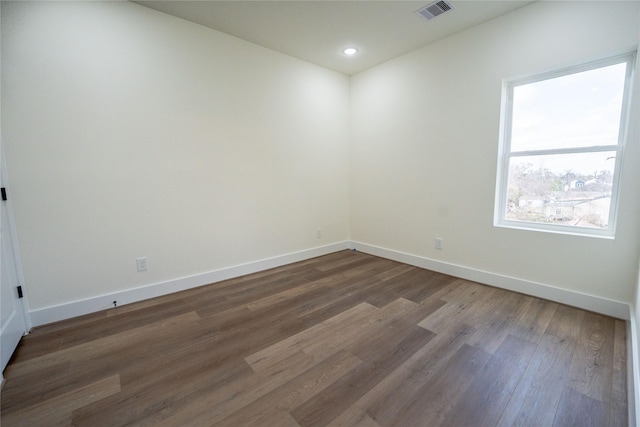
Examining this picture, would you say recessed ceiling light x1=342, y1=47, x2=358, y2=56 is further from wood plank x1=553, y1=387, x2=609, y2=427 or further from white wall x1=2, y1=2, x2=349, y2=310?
wood plank x1=553, y1=387, x2=609, y2=427

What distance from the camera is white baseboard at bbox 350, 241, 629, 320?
224 cm

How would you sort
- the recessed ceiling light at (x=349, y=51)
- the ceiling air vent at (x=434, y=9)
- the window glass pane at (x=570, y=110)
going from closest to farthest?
the window glass pane at (x=570, y=110)
the ceiling air vent at (x=434, y=9)
the recessed ceiling light at (x=349, y=51)

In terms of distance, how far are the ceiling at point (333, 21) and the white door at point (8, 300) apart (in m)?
2.14

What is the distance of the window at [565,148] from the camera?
224 centimetres

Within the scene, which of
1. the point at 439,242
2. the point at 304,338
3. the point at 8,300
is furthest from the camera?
the point at 439,242

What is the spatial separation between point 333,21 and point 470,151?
199 cm

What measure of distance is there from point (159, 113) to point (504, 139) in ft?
11.5

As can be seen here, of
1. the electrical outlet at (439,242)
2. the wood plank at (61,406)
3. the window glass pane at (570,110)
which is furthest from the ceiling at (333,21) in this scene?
the wood plank at (61,406)

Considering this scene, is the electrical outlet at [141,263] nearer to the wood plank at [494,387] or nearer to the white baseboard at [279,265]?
the white baseboard at [279,265]

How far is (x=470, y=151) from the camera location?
117 inches

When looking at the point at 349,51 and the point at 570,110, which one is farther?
the point at 349,51

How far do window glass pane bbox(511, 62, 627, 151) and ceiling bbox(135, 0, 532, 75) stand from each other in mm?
818

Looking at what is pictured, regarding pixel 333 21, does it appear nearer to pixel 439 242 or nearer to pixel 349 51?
pixel 349 51

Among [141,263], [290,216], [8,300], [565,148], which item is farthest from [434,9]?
[8,300]
